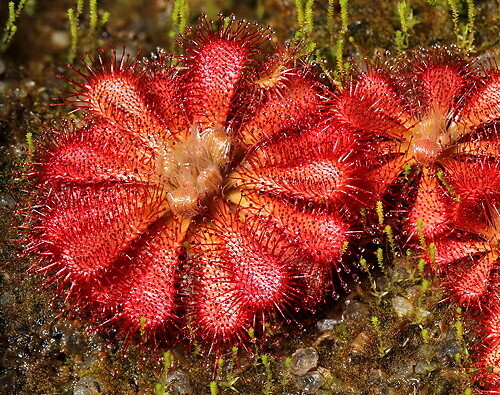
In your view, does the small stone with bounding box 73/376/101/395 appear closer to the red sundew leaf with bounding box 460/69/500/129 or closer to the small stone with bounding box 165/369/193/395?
the small stone with bounding box 165/369/193/395

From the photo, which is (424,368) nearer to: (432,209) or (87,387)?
(432,209)

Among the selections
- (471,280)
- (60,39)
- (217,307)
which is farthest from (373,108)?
(60,39)

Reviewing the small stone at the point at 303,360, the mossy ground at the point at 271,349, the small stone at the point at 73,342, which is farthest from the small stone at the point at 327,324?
the small stone at the point at 73,342

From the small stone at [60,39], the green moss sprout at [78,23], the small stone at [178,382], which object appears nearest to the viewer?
the small stone at [178,382]

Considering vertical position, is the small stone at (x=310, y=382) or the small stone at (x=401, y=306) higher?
the small stone at (x=401, y=306)

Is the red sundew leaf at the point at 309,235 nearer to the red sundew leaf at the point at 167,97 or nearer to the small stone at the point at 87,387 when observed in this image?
the red sundew leaf at the point at 167,97

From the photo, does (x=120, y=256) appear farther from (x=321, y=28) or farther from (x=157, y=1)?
(x=157, y=1)

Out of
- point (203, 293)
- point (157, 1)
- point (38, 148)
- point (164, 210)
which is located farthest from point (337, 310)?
point (157, 1)
